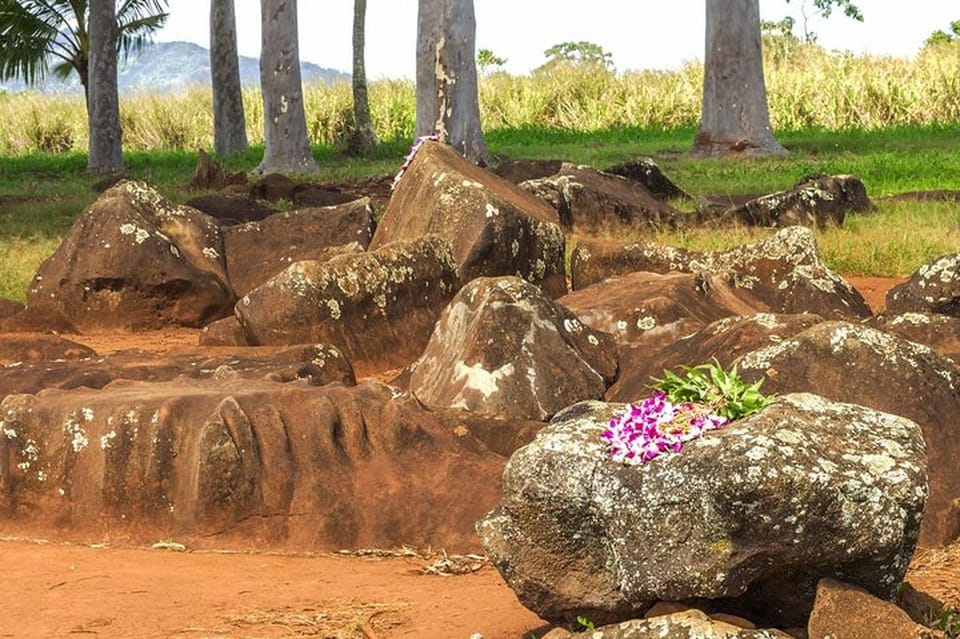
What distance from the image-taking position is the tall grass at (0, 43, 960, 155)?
1190 inches

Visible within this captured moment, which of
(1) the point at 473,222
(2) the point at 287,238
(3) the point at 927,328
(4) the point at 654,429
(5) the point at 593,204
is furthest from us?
(5) the point at 593,204

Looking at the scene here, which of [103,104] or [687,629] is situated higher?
[103,104]

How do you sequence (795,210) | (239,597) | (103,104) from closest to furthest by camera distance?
(239,597), (795,210), (103,104)

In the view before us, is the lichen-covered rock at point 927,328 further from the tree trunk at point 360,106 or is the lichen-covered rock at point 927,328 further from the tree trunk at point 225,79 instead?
the tree trunk at point 225,79

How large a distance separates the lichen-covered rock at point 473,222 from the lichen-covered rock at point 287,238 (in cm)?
58

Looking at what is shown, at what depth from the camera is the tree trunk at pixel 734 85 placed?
25.0 meters

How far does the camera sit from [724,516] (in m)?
4.47

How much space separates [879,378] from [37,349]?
5.10m

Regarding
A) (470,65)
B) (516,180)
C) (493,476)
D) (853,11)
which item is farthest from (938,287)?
(853,11)

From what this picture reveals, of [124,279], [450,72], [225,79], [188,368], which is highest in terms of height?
[225,79]

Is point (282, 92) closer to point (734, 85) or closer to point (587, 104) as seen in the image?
point (734, 85)

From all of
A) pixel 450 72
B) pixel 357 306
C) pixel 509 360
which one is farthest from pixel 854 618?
pixel 450 72

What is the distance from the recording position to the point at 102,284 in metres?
11.9

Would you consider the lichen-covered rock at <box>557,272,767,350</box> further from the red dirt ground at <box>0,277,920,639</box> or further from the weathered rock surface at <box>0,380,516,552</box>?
the red dirt ground at <box>0,277,920,639</box>
